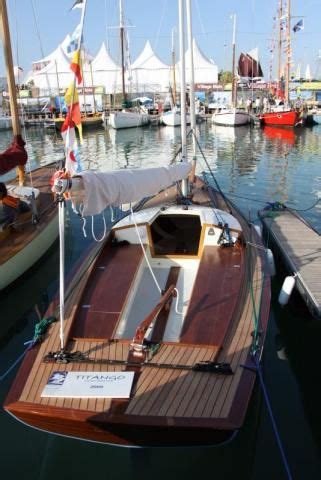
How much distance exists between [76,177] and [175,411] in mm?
2814

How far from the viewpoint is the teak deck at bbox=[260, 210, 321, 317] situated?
7.98 meters

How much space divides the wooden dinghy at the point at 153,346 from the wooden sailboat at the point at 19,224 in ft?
8.05

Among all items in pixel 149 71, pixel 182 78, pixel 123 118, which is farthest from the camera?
pixel 149 71

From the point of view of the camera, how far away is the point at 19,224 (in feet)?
34.5

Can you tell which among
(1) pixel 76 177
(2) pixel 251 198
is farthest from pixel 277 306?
(2) pixel 251 198

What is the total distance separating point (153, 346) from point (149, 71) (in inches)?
2588

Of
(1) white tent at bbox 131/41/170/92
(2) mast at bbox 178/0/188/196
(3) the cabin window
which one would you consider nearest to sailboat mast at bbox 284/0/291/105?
(1) white tent at bbox 131/41/170/92

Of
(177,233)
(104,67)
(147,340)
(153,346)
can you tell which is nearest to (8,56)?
(177,233)

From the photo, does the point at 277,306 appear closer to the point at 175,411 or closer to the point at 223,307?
the point at 223,307

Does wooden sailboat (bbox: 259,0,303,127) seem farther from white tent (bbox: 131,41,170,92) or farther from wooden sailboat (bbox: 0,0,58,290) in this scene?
wooden sailboat (bbox: 0,0,58,290)

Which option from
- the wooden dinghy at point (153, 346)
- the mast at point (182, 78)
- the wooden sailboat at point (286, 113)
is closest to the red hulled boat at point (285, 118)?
the wooden sailboat at point (286, 113)

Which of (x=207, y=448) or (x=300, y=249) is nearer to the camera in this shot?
(x=207, y=448)

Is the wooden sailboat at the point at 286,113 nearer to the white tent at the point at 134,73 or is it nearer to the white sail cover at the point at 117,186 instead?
the white tent at the point at 134,73

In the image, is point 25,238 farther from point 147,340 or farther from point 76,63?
point 76,63
